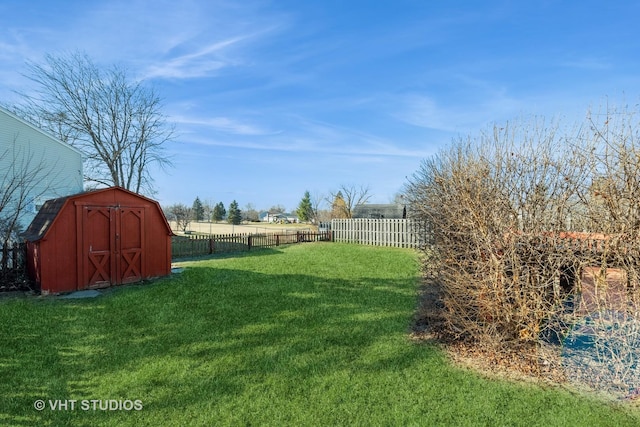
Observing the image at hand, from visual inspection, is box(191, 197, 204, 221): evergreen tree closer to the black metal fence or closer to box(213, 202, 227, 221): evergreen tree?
box(213, 202, 227, 221): evergreen tree

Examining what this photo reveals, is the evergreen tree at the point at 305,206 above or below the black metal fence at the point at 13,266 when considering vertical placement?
above

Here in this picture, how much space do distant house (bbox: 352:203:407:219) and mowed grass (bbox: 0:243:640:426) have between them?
67.5 feet

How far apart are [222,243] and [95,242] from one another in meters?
7.94

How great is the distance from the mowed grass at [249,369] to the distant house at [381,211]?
2058 cm

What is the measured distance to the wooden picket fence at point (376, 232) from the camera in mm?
16812

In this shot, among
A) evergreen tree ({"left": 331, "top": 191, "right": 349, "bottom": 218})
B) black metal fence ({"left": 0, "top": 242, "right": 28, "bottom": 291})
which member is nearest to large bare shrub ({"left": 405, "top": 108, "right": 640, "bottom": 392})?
black metal fence ({"left": 0, "top": 242, "right": 28, "bottom": 291})

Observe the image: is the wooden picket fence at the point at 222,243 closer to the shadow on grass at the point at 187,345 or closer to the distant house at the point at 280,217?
the shadow on grass at the point at 187,345

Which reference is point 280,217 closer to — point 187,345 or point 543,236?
point 187,345

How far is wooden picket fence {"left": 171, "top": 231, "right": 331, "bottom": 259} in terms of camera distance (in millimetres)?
15008

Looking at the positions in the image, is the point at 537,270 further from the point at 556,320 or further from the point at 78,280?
the point at 78,280

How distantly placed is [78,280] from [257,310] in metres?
5.00

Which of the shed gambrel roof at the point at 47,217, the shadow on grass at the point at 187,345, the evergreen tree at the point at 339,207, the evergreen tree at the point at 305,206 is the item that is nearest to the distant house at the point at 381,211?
the evergreen tree at the point at 339,207

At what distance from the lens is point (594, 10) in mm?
5980

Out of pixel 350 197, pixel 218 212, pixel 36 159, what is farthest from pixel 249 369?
pixel 218 212
